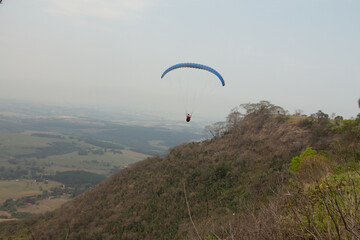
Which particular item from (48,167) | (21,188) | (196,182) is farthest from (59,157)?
(196,182)

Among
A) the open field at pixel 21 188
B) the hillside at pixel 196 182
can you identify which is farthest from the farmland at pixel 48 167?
the hillside at pixel 196 182

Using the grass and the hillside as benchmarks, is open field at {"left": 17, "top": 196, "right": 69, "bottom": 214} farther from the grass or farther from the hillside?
the grass

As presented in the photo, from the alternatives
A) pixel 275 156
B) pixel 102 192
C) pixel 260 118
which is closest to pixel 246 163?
pixel 275 156

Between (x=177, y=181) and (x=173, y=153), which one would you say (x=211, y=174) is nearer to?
(x=177, y=181)

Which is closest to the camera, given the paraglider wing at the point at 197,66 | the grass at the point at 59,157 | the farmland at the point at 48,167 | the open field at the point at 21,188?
the paraglider wing at the point at 197,66

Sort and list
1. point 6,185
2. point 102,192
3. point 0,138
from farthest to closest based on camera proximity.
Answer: point 0,138 → point 6,185 → point 102,192

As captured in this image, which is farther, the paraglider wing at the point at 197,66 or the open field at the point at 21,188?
the open field at the point at 21,188

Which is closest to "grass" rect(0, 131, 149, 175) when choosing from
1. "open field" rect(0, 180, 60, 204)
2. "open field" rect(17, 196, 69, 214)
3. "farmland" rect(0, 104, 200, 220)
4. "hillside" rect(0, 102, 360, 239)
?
"farmland" rect(0, 104, 200, 220)

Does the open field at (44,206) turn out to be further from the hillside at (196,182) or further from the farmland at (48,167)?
the hillside at (196,182)
